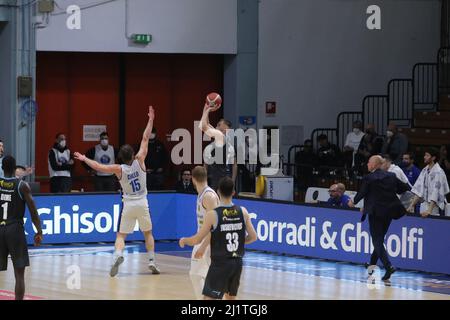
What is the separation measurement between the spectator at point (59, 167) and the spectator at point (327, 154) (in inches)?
255

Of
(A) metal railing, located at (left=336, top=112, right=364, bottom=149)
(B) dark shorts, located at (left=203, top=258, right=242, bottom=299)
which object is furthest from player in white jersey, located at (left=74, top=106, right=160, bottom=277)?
(A) metal railing, located at (left=336, top=112, right=364, bottom=149)

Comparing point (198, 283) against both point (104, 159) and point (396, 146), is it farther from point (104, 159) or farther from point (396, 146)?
point (104, 159)

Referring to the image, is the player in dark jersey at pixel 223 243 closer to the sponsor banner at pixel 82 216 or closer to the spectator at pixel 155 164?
the sponsor banner at pixel 82 216

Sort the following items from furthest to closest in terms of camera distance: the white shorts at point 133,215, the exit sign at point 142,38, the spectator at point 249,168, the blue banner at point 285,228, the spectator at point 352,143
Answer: the spectator at point 352,143, the exit sign at point 142,38, the spectator at point 249,168, the blue banner at point 285,228, the white shorts at point 133,215

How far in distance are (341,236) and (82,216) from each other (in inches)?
214

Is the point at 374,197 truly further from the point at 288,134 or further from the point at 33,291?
the point at 288,134

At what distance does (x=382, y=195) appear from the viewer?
738 inches

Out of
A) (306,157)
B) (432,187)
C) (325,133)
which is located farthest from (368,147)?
(432,187)

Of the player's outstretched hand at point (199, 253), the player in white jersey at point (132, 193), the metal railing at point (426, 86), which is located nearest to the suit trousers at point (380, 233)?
the player in white jersey at point (132, 193)

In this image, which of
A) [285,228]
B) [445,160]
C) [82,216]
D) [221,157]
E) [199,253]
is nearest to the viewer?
[199,253]

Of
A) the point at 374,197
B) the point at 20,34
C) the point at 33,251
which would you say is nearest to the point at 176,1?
the point at 20,34

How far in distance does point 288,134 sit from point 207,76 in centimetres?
264

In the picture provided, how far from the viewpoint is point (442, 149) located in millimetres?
26078

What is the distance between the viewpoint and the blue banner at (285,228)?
19797 mm
